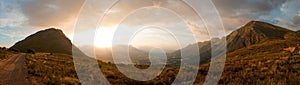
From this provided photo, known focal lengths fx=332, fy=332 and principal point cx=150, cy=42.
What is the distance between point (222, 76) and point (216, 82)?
2.93 metres

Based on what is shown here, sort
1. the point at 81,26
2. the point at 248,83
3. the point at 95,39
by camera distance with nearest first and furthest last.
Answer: the point at 248,83 → the point at 81,26 → the point at 95,39

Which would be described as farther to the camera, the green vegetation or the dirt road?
the green vegetation

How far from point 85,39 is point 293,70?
51.4ft

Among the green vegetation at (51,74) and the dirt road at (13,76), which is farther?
the green vegetation at (51,74)

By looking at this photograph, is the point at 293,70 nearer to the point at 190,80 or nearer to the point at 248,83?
the point at 248,83

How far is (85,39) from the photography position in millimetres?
24797

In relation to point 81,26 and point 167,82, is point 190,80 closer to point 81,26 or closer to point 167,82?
point 167,82

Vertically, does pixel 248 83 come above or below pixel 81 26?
below

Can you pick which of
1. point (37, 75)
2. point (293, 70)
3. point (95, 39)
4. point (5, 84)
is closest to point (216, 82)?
point (293, 70)

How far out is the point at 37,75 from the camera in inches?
1107

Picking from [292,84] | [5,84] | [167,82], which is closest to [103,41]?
[167,82]

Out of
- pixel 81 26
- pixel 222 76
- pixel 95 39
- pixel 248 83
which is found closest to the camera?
pixel 248 83

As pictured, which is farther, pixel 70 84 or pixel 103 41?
pixel 103 41

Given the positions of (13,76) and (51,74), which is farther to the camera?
(51,74)
